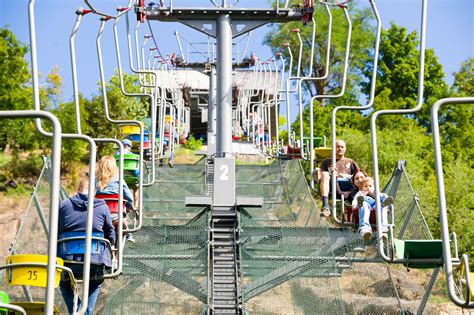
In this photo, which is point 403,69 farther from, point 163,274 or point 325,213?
point 163,274

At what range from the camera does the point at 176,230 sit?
8.68 m

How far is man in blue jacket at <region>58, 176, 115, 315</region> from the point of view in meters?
6.08

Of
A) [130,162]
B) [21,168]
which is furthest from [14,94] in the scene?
[130,162]

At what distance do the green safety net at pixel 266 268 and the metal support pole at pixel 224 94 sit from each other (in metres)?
1.52

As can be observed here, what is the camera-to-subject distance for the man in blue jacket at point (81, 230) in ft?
20.0

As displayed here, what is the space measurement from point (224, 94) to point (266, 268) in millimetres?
3306

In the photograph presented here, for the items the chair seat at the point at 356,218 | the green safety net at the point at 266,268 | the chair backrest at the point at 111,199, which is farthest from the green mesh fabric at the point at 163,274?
the chair seat at the point at 356,218

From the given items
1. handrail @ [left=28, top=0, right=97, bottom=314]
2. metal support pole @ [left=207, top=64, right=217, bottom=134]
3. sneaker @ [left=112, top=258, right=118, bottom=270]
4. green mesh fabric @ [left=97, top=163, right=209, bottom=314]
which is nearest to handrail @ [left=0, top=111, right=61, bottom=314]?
handrail @ [left=28, top=0, right=97, bottom=314]

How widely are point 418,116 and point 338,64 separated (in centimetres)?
864

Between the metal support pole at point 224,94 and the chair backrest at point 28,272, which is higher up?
the metal support pole at point 224,94

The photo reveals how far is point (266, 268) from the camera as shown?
8.41m

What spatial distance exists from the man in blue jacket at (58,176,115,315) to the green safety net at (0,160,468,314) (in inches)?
55.0

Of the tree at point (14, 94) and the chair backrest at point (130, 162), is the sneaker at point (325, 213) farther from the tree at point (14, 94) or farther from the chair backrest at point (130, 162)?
the tree at point (14, 94)

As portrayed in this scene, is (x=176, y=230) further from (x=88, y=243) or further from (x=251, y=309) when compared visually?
(x=88, y=243)
